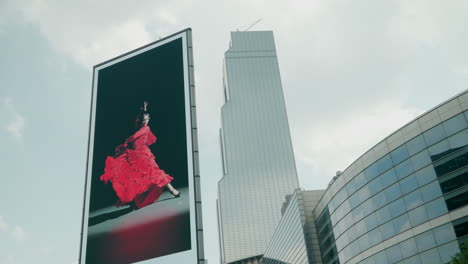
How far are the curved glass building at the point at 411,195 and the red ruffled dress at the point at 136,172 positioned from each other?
28538 millimetres

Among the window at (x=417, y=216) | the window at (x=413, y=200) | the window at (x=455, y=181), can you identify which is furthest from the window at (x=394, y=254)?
the window at (x=455, y=181)

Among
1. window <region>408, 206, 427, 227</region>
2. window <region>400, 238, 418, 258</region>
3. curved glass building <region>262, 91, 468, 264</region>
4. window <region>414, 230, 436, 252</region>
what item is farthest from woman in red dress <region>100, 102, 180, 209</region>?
window <region>400, 238, 418, 258</region>

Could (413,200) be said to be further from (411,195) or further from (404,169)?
(404,169)

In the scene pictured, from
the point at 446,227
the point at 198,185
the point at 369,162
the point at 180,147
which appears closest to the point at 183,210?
the point at 198,185

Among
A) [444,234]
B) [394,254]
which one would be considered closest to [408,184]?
[444,234]

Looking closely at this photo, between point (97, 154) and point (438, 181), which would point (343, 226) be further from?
point (97, 154)

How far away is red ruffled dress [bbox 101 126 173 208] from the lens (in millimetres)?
23984

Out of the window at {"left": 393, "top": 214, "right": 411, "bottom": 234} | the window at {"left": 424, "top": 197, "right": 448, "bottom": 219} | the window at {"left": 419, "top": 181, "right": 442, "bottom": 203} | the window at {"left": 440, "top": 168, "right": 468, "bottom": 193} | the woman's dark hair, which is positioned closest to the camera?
the woman's dark hair

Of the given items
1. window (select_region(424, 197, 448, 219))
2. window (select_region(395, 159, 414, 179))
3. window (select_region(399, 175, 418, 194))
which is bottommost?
window (select_region(424, 197, 448, 219))

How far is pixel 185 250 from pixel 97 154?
8518 mm

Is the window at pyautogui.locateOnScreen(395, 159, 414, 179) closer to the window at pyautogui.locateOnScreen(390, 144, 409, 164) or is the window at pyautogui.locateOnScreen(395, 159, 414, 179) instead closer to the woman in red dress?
the window at pyautogui.locateOnScreen(390, 144, 409, 164)

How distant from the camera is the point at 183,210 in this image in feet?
74.7

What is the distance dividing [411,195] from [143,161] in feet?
97.3

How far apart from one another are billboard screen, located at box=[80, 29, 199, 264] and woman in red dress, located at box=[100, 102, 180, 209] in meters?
0.05
